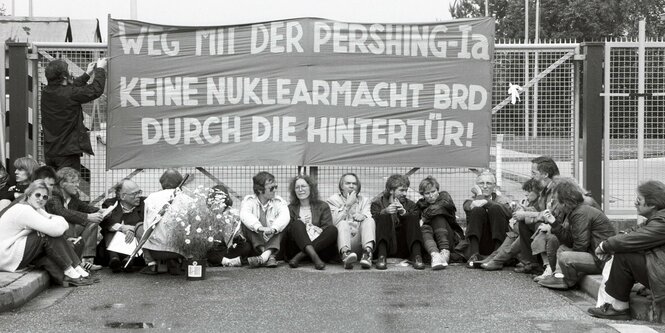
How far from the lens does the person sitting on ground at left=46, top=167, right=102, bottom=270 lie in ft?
35.2

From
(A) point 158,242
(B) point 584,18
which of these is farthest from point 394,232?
(B) point 584,18

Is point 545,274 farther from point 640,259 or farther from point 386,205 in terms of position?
point 386,205

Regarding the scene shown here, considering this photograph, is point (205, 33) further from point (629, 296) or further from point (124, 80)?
point (629, 296)

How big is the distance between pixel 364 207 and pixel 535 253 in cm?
218

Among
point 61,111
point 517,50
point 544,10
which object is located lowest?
point 61,111

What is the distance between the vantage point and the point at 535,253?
10.3 meters

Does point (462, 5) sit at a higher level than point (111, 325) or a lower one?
higher

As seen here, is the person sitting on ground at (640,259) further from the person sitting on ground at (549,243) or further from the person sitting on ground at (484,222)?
the person sitting on ground at (484,222)

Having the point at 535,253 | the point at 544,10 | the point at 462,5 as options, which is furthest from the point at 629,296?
the point at 462,5

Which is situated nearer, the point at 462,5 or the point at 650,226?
the point at 650,226

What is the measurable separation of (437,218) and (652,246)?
370 centimetres

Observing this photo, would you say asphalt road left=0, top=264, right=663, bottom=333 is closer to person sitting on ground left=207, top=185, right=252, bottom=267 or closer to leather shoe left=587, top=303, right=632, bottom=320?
leather shoe left=587, top=303, right=632, bottom=320

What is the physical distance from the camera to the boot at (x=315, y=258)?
11.0 metres

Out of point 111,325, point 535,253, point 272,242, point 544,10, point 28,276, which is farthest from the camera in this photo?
point 544,10
